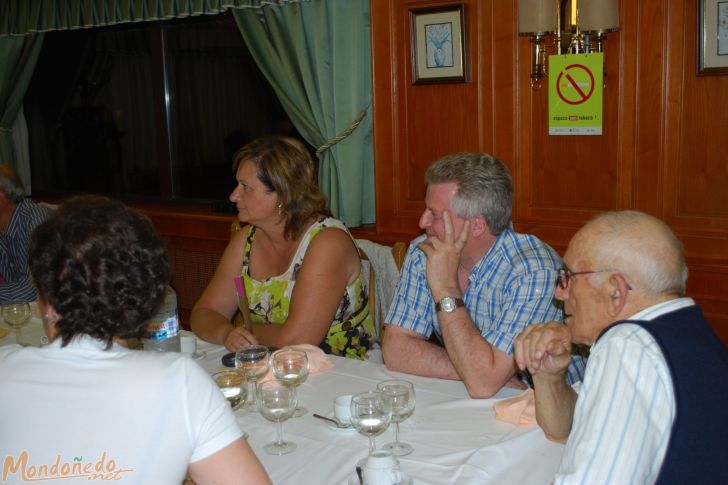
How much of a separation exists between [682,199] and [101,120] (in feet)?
14.0

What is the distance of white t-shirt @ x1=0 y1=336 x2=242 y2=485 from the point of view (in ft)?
4.10

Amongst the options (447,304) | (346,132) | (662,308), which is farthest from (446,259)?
(346,132)

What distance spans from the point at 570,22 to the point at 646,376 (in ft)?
7.11

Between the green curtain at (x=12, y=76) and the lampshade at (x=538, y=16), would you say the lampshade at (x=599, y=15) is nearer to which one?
the lampshade at (x=538, y=16)

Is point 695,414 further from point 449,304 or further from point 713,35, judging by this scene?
point 713,35

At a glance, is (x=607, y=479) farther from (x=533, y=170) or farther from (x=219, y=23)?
(x=219, y=23)

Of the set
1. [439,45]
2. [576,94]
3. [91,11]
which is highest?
[91,11]

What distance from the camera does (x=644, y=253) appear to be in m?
1.48

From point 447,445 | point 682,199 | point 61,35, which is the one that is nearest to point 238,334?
point 447,445

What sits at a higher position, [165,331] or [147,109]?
[147,109]

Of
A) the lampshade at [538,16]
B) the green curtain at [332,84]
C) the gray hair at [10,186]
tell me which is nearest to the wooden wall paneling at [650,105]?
the lampshade at [538,16]

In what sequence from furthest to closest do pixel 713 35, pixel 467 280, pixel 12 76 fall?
pixel 12 76
pixel 713 35
pixel 467 280

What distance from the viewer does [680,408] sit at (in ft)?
4.27

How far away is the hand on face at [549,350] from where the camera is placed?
5.86ft
